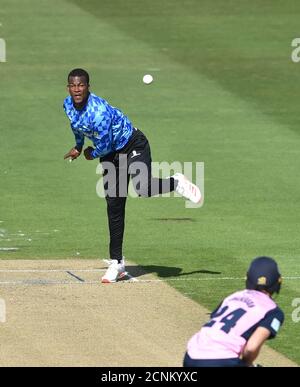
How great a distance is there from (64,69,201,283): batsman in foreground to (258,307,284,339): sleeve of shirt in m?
5.64

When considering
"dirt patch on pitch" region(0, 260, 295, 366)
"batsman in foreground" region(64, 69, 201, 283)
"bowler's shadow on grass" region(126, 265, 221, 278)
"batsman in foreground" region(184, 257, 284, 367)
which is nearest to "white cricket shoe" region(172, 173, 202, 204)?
"batsman in foreground" region(64, 69, 201, 283)

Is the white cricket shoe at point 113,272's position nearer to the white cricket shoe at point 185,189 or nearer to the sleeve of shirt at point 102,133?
the white cricket shoe at point 185,189

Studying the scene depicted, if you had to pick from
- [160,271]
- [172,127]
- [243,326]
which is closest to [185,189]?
[160,271]

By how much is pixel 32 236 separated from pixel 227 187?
4.42 metres

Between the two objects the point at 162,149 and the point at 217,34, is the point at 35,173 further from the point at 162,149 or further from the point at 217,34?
the point at 217,34

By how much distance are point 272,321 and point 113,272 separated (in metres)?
5.78

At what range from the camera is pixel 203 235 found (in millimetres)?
16812

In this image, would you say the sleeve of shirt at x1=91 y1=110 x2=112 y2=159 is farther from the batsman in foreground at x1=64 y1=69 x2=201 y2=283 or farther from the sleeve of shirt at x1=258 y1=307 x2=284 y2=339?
the sleeve of shirt at x1=258 y1=307 x2=284 y2=339

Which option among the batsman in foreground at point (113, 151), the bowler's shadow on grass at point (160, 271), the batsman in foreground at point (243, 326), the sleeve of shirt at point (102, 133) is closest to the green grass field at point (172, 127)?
the bowler's shadow on grass at point (160, 271)

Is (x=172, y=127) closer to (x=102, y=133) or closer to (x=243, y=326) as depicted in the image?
(x=102, y=133)

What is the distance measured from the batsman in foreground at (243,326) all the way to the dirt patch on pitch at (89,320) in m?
2.39

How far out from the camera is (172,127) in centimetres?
2414

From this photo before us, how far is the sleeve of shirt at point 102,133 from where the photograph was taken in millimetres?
13336
